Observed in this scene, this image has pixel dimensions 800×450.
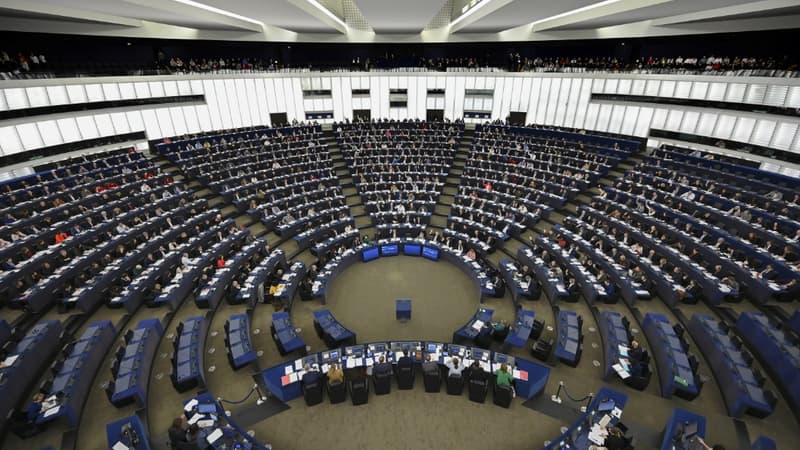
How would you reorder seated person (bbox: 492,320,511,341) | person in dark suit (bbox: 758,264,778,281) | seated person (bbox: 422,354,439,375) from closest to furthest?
seated person (bbox: 422,354,439,375) < seated person (bbox: 492,320,511,341) < person in dark suit (bbox: 758,264,778,281)

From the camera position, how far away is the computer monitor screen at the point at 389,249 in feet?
63.3

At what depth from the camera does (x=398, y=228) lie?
66.6ft

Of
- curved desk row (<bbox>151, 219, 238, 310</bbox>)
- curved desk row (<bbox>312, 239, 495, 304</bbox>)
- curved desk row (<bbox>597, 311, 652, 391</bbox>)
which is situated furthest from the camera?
curved desk row (<bbox>312, 239, 495, 304</bbox>)

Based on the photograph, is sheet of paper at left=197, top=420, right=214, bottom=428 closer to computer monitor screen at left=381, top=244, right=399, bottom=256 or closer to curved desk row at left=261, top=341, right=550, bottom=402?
curved desk row at left=261, top=341, right=550, bottom=402

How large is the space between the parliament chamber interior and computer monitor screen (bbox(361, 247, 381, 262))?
8.8 inches

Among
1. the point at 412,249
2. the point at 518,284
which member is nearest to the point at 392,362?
the point at 518,284

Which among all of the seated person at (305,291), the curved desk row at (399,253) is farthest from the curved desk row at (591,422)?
the seated person at (305,291)

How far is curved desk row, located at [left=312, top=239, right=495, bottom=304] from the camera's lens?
1579 centimetres

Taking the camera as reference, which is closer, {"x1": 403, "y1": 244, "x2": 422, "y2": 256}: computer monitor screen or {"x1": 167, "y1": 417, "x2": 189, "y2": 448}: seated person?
{"x1": 167, "y1": 417, "x2": 189, "y2": 448}: seated person

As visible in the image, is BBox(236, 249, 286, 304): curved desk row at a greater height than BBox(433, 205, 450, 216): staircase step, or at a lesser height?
lesser

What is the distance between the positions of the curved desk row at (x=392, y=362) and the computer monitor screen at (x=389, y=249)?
26.1 feet

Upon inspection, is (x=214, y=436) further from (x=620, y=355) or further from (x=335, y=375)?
(x=620, y=355)

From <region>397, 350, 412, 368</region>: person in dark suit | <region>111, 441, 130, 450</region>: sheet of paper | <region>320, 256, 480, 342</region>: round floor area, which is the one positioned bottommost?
<region>320, 256, 480, 342</region>: round floor area

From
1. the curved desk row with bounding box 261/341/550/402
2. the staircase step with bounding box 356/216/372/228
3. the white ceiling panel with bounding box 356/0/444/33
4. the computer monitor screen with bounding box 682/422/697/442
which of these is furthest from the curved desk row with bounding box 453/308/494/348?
the white ceiling panel with bounding box 356/0/444/33
